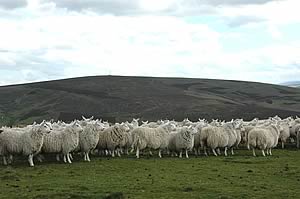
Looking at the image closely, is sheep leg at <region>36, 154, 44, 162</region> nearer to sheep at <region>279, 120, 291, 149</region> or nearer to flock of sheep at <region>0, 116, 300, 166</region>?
flock of sheep at <region>0, 116, 300, 166</region>

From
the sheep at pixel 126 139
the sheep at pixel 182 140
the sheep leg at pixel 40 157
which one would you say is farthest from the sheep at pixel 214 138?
the sheep leg at pixel 40 157

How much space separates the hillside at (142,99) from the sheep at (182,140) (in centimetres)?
3890

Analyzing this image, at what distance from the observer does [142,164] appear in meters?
19.9

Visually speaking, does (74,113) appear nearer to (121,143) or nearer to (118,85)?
(118,85)

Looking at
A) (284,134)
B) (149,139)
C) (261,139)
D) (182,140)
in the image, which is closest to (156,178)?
(149,139)

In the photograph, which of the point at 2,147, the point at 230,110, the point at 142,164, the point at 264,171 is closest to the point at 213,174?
the point at 264,171

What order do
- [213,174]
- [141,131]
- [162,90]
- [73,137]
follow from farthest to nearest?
[162,90], [141,131], [73,137], [213,174]

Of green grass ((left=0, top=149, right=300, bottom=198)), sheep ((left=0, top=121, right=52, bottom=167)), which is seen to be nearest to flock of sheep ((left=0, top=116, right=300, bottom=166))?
sheep ((left=0, top=121, right=52, bottom=167))

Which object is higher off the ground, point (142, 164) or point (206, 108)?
point (206, 108)

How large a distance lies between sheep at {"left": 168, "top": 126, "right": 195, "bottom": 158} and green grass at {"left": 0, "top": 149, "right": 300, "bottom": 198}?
1.46 meters

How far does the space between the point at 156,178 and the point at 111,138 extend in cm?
779

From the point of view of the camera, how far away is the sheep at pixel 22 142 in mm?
20141

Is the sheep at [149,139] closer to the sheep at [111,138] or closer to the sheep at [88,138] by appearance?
the sheep at [111,138]

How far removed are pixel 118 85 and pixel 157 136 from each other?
70302 mm
